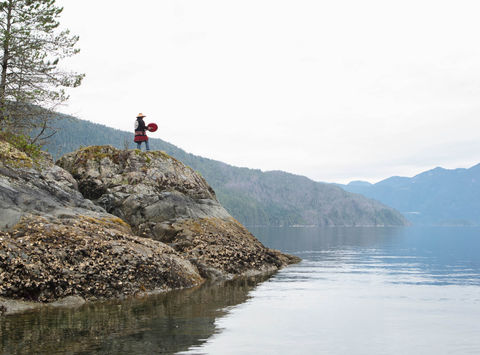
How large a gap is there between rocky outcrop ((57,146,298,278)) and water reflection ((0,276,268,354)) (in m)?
8.63

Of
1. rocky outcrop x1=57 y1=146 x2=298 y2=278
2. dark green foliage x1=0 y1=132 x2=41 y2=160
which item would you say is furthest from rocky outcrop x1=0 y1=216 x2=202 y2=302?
dark green foliage x1=0 y1=132 x2=41 y2=160

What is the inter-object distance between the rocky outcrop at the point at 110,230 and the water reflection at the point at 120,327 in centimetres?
152

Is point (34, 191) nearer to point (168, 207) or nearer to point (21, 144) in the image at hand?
point (21, 144)

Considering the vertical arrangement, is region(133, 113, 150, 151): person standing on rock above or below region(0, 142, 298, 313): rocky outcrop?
above

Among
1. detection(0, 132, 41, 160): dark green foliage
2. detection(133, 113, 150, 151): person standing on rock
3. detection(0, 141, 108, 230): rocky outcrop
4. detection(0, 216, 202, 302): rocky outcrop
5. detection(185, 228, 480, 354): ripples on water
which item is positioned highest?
detection(133, 113, 150, 151): person standing on rock

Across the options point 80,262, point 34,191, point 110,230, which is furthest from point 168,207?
point 80,262

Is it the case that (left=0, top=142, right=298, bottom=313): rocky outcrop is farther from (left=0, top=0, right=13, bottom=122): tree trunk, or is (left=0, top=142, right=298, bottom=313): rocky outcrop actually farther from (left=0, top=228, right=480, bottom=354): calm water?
(left=0, top=0, right=13, bottom=122): tree trunk

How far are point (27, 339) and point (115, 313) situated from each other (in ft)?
13.6

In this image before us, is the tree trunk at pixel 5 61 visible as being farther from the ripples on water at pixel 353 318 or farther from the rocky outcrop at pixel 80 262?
the ripples on water at pixel 353 318

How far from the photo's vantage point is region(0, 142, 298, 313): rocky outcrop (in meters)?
17.3

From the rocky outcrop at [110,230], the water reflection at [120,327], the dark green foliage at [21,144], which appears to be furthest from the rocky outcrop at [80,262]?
the dark green foliage at [21,144]

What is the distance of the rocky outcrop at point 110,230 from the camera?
17.3 m

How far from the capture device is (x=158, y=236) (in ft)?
91.8

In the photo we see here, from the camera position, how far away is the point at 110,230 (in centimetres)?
2152
